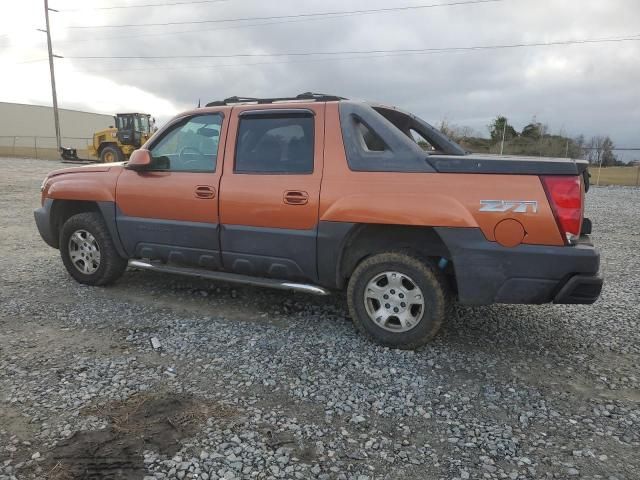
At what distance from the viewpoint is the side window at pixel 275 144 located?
13.3 feet

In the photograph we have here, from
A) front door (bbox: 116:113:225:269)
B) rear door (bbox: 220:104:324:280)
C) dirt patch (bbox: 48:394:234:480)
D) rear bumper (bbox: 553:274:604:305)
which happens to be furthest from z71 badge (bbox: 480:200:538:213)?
front door (bbox: 116:113:225:269)

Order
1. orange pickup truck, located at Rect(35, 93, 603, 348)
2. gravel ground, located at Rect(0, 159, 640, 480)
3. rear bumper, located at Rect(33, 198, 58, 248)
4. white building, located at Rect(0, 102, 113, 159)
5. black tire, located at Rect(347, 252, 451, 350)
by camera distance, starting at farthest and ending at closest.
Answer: white building, located at Rect(0, 102, 113, 159), rear bumper, located at Rect(33, 198, 58, 248), black tire, located at Rect(347, 252, 451, 350), orange pickup truck, located at Rect(35, 93, 603, 348), gravel ground, located at Rect(0, 159, 640, 480)

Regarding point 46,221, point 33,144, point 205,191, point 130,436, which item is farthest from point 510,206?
point 33,144

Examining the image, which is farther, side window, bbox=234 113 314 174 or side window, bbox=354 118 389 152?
side window, bbox=234 113 314 174

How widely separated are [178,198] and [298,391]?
233cm

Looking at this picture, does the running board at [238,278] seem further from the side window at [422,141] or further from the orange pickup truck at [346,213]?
the side window at [422,141]

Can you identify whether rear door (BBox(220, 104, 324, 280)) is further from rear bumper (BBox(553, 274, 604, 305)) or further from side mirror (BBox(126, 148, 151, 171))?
rear bumper (BBox(553, 274, 604, 305))

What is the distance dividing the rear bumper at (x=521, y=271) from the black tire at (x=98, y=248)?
3.56 m

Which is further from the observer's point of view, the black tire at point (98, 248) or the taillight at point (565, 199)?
the black tire at point (98, 248)

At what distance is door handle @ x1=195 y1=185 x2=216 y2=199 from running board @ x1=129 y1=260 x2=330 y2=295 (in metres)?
0.75

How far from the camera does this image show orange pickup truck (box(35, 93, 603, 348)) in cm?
330

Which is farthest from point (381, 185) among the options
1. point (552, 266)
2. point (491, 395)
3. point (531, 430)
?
point (531, 430)

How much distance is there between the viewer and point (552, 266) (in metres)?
3.28

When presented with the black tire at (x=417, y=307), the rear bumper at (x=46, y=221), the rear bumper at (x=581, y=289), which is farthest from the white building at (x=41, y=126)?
the rear bumper at (x=581, y=289)
